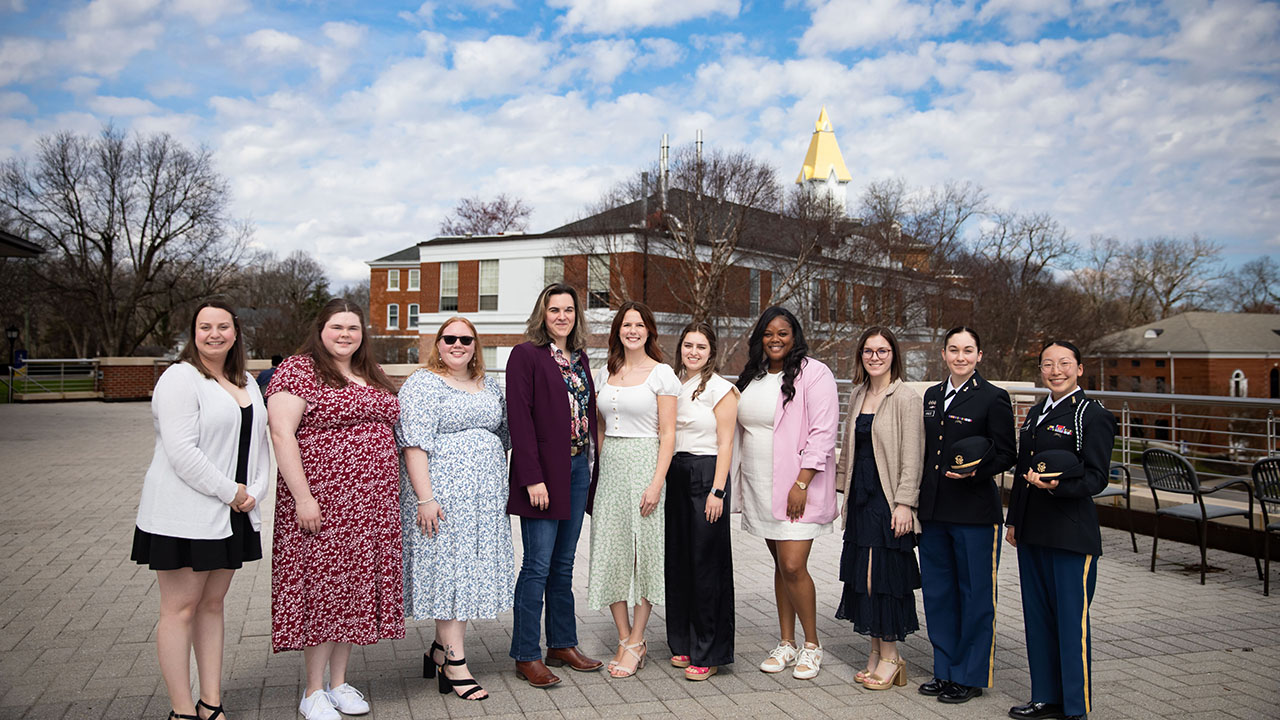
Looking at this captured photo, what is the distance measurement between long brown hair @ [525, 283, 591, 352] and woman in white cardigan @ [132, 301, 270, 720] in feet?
4.72

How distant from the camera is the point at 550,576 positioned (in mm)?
4875

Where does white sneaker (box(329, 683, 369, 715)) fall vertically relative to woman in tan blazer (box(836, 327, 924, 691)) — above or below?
below

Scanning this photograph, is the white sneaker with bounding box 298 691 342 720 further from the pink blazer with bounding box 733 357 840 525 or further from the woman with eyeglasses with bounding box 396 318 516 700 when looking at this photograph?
the pink blazer with bounding box 733 357 840 525

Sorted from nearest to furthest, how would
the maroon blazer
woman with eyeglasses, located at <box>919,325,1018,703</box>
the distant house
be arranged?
woman with eyeglasses, located at <box>919,325,1018,703</box>, the maroon blazer, the distant house

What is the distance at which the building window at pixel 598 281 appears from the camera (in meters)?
41.1

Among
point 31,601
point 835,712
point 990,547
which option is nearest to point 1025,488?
point 990,547

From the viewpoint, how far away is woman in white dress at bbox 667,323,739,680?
189 inches

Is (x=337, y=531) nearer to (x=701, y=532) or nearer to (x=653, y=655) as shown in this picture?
(x=701, y=532)

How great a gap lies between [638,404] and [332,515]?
1648 mm

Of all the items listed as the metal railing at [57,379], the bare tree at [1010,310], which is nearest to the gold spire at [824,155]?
the bare tree at [1010,310]

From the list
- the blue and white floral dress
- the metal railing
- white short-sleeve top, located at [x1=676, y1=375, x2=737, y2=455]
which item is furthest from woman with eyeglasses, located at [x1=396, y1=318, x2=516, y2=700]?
the metal railing

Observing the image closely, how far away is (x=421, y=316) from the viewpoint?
173ft

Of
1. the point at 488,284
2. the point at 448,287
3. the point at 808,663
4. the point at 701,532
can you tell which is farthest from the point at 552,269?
the point at 808,663

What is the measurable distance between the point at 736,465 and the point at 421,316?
163 feet
